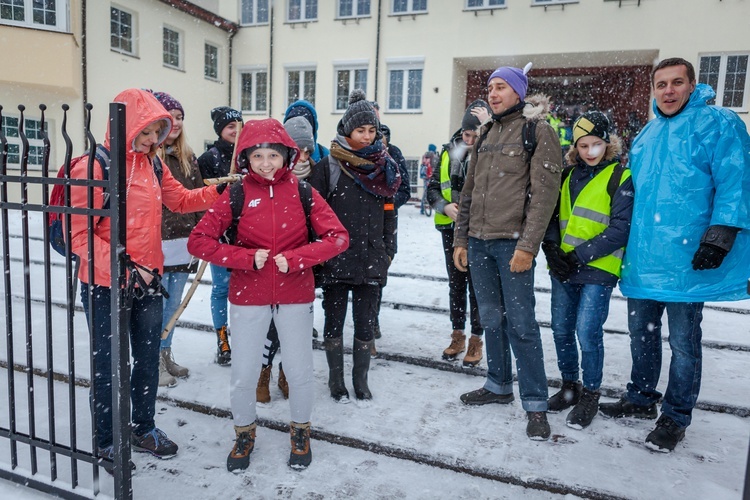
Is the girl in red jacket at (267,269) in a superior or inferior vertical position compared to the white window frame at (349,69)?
inferior

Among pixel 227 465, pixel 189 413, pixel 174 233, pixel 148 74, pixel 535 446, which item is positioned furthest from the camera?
pixel 148 74

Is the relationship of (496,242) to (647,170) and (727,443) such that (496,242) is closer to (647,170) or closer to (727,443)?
(647,170)

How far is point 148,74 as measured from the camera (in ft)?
57.6

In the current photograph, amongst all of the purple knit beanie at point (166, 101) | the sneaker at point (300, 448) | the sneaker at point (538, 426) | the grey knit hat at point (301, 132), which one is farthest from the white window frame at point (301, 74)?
the sneaker at point (300, 448)

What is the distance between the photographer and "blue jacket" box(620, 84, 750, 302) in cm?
285

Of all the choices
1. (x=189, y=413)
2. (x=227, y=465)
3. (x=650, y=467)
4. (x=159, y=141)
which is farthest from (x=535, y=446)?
(x=159, y=141)

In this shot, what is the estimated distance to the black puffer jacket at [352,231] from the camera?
347 centimetres

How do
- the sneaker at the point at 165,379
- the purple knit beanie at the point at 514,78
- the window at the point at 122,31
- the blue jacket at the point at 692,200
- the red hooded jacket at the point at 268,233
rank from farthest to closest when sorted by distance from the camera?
the window at the point at 122,31 → the sneaker at the point at 165,379 → the purple knit beanie at the point at 514,78 → the blue jacket at the point at 692,200 → the red hooded jacket at the point at 268,233

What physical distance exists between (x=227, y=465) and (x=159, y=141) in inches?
70.4

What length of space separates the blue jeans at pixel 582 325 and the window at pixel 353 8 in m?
17.8

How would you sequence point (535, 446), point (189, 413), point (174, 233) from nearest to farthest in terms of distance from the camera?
point (535, 446) → point (189, 413) → point (174, 233)

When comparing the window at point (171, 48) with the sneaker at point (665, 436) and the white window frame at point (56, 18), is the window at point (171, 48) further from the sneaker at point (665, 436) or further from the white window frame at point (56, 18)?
the sneaker at point (665, 436)

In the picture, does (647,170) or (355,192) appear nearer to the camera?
(647,170)

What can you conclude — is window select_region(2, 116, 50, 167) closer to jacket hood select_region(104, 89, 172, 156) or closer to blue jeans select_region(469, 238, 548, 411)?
jacket hood select_region(104, 89, 172, 156)
